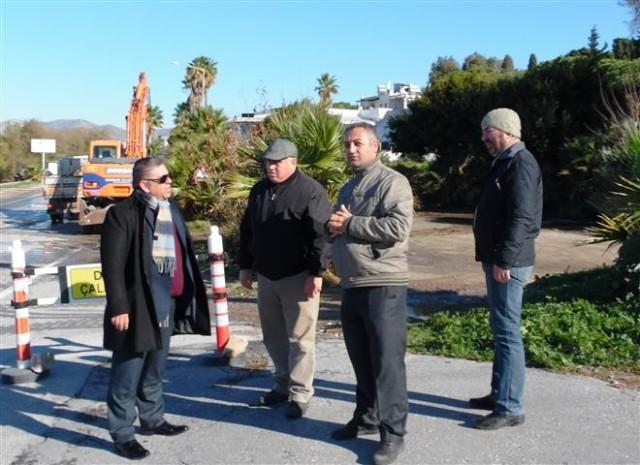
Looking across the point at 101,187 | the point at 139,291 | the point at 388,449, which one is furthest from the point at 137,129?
the point at 388,449

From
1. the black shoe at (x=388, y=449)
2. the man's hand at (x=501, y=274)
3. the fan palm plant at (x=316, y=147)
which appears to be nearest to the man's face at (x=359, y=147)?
the man's hand at (x=501, y=274)

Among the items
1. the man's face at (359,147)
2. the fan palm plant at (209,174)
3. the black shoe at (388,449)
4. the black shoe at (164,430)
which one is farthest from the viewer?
the fan palm plant at (209,174)

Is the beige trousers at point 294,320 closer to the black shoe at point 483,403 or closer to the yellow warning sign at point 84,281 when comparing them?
the black shoe at point 483,403

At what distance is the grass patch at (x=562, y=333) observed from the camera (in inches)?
235

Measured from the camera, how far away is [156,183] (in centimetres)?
455

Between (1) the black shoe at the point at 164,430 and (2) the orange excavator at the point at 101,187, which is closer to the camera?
(1) the black shoe at the point at 164,430

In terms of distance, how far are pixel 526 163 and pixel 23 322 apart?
431cm

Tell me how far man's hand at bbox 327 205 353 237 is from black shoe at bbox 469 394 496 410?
1656mm

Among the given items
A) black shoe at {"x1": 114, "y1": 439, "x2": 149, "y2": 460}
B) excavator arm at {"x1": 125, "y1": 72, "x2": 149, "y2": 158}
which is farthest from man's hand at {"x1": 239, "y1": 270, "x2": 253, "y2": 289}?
excavator arm at {"x1": 125, "y1": 72, "x2": 149, "y2": 158}

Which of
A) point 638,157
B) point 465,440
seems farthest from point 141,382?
point 638,157

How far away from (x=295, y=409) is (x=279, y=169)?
1.63 metres

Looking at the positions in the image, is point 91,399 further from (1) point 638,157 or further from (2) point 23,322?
(1) point 638,157

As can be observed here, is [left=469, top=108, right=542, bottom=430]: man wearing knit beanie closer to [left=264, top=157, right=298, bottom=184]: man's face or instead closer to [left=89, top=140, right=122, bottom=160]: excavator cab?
[left=264, top=157, right=298, bottom=184]: man's face

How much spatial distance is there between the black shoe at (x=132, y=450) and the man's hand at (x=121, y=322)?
0.72m
